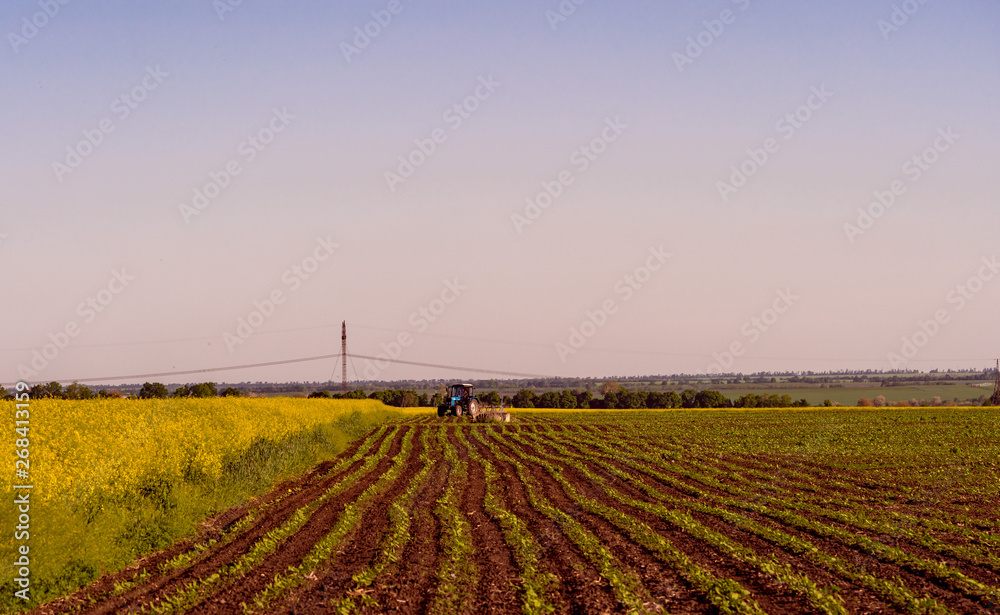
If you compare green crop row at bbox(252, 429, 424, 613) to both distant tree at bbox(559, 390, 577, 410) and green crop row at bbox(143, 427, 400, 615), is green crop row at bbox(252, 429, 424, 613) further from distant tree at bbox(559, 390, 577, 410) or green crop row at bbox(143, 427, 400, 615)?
distant tree at bbox(559, 390, 577, 410)

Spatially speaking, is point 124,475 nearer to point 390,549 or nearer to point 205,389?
point 390,549

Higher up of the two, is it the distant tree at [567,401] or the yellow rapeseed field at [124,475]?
A: the yellow rapeseed field at [124,475]

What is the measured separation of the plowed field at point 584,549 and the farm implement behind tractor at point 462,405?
3046 cm

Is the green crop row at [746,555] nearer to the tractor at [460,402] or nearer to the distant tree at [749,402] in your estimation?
the tractor at [460,402]

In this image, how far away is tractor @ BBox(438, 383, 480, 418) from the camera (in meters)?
55.6

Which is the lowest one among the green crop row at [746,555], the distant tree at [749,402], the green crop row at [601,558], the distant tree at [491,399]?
the distant tree at [749,402]

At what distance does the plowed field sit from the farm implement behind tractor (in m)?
30.5

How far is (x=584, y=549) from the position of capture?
1358cm

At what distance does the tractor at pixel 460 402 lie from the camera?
55.6 metres

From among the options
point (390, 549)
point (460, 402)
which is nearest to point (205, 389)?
point (460, 402)

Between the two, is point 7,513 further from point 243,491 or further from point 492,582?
point 243,491

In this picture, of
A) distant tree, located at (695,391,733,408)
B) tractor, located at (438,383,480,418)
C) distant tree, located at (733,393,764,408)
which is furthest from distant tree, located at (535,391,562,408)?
tractor, located at (438,383,480,418)

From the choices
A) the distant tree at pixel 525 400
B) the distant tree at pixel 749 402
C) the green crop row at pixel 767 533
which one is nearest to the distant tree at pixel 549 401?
the distant tree at pixel 525 400

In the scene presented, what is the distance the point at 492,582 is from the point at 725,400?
311 feet
